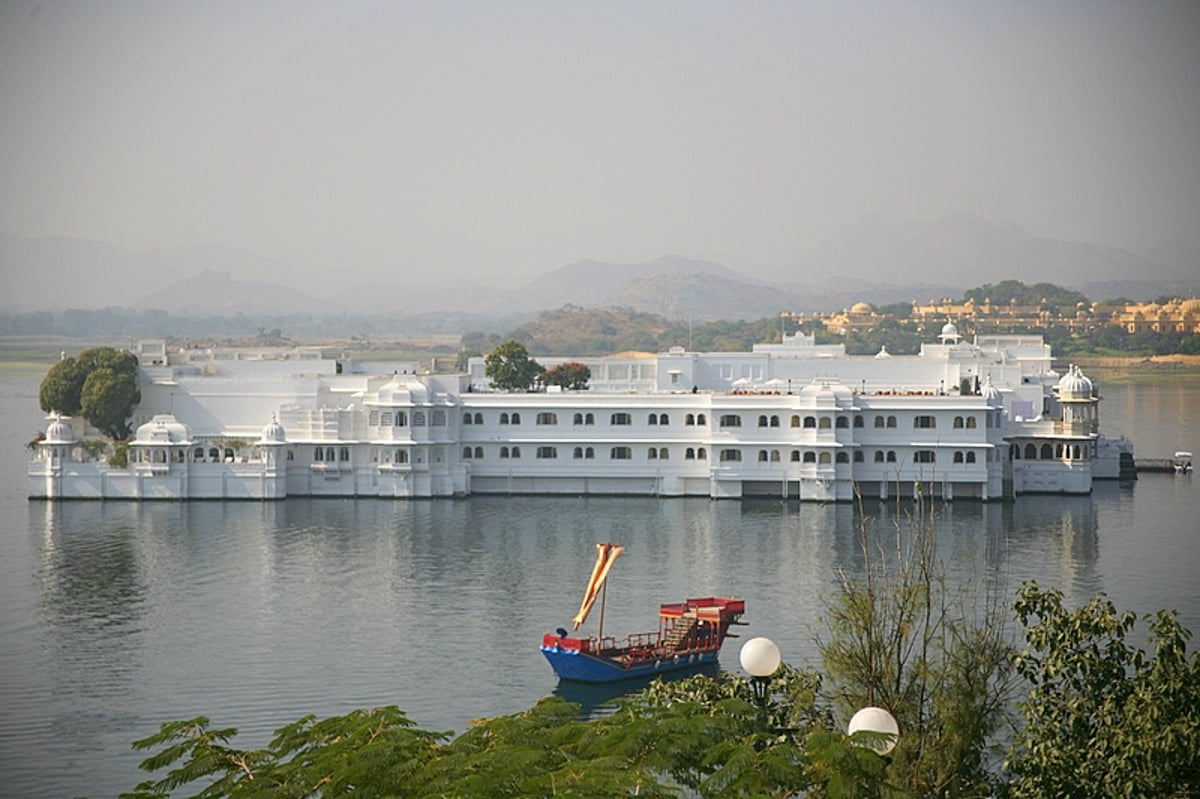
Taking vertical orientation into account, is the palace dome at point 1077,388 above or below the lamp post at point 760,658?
above

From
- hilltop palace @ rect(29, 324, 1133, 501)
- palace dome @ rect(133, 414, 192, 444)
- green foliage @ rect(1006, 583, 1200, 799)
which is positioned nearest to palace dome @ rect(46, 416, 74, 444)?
hilltop palace @ rect(29, 324, 1133, 501)

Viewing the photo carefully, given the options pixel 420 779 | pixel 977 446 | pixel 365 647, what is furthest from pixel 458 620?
pixel 977 446

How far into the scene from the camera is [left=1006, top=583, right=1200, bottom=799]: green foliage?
→ 11.4m

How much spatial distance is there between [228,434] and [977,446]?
1946cm

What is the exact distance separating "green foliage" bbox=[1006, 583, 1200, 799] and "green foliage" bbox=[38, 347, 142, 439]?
37060mm

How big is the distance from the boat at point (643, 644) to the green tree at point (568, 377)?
86.7ft

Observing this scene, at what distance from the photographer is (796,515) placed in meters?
38.8

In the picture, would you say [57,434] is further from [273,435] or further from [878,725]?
[878,725]

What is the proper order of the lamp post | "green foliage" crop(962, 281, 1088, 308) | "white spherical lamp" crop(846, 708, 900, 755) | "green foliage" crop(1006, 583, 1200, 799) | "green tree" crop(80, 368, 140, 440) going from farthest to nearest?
"green foliage" crop(962, 281, 1088, 308), "green tree" crop(80, 368, 140, 440), the lamp post, "white spherical lamp" crop(846, 708, 900, 755), "green foliage" crop(1006, 583, 1200, 799)

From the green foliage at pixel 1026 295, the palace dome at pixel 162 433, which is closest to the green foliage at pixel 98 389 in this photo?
the palace dome at pixel 162 433

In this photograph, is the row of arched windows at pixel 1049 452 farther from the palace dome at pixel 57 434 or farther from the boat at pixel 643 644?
the palace dome at pixel 57 434

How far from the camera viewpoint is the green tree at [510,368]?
51.5m

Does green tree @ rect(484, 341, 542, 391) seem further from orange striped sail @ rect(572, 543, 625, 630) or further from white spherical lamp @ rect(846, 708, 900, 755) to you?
white spherical lamp @ rect(846, 708, 900, 755)

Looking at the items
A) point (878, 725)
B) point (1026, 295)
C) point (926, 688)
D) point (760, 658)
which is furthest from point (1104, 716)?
point (1026, 295)
